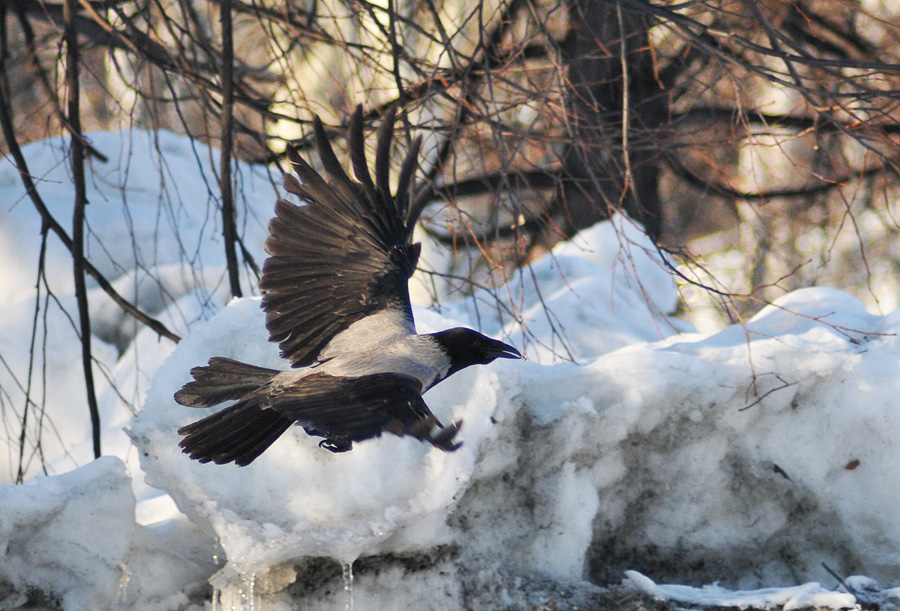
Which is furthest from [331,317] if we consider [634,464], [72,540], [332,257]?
[634,464]

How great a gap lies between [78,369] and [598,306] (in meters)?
2.76

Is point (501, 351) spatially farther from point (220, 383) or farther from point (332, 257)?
point (220, 383)

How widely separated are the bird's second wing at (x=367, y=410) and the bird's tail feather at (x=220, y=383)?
1.24ft

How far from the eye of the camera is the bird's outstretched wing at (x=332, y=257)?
2.58m

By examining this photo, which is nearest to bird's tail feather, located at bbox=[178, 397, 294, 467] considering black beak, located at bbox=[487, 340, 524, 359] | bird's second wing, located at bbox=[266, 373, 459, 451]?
bird's second wing, located at bbox=[266, 373, 459, 451]

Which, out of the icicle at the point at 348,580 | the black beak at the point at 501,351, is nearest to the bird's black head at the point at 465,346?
the black beak at the point at 501,351

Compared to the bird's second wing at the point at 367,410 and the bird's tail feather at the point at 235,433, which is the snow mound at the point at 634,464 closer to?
the bird's tail feather at the point at 235,433

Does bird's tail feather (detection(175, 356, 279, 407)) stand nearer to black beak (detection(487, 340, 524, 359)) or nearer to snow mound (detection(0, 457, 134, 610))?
snow mound (detection(0, 457, 134, 610))

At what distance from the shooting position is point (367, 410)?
6.15 ft

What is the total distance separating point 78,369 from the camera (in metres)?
4.61

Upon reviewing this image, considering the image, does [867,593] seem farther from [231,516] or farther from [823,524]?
[231,516]

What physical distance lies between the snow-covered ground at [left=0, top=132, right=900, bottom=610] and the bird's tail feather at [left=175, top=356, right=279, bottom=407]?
26 centimetres

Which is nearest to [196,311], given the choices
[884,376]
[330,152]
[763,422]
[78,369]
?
[78,369]

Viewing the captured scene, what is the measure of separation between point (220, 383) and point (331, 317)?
16.5 inches
